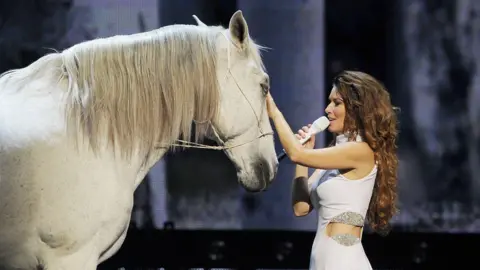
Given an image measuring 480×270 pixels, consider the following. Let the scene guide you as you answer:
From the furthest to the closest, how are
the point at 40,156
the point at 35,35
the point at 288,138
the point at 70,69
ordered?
the point at 35,35
the point at 288,138
the point at 70,69
the point at 40,156

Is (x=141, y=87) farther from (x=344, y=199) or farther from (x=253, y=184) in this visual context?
(x=344, y=199)

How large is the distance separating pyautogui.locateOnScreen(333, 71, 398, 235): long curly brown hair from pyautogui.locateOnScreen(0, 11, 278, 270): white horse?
280mm

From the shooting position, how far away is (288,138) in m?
1.83

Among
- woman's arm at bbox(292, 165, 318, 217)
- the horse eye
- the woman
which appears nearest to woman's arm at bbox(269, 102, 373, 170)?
the woman

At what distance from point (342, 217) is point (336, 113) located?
12.0 inches

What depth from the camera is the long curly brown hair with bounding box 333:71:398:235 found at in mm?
1852

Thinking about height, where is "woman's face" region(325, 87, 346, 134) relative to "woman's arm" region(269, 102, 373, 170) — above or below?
above

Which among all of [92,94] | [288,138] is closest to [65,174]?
[92,94]

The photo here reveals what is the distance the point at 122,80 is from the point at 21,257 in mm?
470

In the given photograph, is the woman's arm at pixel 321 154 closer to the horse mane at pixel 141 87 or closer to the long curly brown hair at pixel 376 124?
the long curly brown hair at pixel 376 124

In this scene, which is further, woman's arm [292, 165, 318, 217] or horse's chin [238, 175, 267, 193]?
woman's arm [292, 165, 318, 217]

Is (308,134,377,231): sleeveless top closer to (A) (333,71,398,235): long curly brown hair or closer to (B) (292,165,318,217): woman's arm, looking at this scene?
(A) (333,71,398,235): long curly brown hair

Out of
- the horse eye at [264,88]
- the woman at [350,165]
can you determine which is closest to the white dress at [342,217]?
the woman at [350,165]

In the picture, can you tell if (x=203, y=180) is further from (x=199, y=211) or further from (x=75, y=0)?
(x=75, y=0)
